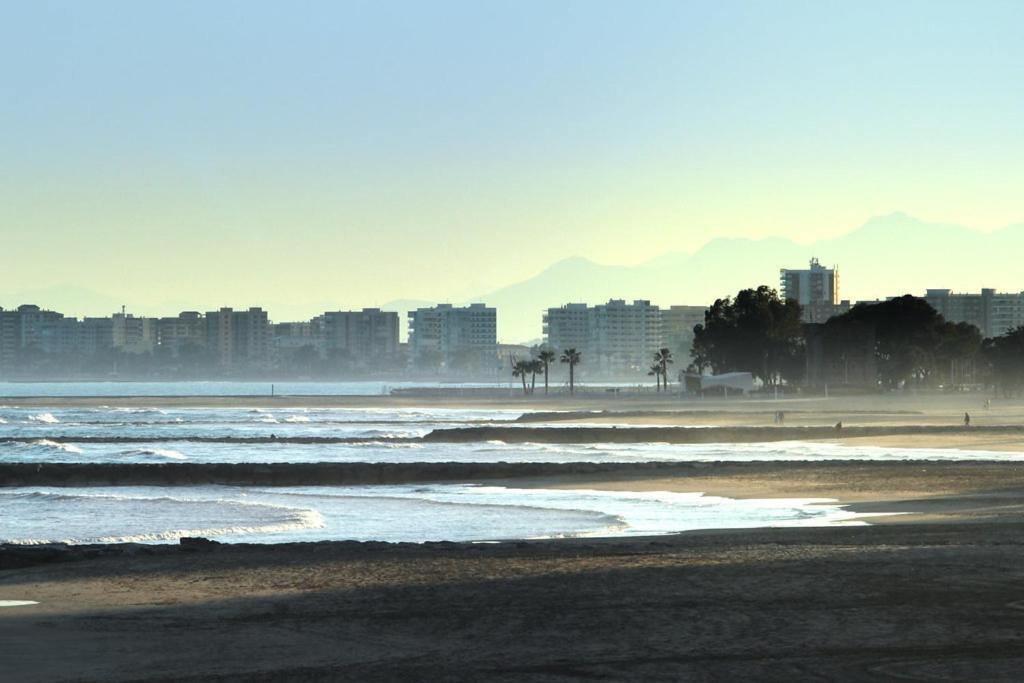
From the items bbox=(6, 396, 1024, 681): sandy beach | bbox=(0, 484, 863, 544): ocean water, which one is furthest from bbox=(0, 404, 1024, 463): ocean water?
bbox=(6, 396, 1024, 681): sandy beach

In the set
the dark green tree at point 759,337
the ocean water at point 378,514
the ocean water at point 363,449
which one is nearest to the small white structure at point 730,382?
the dark green tree at point 759,337

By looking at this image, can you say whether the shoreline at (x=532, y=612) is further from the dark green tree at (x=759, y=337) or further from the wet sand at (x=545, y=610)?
the dark green tree at (x=759, y=337)

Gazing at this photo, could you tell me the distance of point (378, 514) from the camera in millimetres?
30938

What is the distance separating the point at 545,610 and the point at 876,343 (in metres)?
143

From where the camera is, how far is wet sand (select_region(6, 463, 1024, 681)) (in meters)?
11.8

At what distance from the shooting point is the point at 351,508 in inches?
1287

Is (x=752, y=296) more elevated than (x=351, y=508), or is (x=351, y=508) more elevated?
(x=752, y=296)

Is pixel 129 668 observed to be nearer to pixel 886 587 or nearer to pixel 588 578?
pixel 588 578

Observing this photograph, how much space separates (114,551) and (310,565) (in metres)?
3.60

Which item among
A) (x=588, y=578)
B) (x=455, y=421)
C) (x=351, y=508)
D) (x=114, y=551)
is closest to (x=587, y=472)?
(x=351, y=508)

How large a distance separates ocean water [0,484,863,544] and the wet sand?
12.8 feet

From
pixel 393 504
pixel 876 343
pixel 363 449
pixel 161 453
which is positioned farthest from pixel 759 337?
pixel 393 504

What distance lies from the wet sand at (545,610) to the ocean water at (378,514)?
12.8ft

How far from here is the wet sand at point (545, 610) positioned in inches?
466
